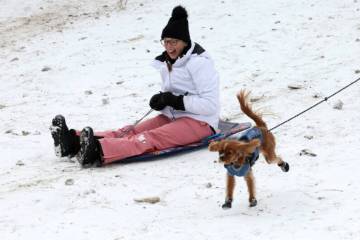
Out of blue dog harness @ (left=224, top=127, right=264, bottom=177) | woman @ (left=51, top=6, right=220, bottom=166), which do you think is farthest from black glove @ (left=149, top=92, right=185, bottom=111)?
blue dog harness @ (left=224, top=127, right=264, bottom=177)

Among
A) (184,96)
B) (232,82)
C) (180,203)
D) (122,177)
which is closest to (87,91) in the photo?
(232,82)

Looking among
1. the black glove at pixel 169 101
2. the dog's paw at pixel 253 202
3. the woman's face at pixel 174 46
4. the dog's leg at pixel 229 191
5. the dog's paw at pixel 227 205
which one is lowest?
the dog's paw at pixel 253 202

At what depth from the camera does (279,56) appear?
817 centimetres

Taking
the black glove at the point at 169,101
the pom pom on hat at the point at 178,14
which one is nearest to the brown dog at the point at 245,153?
the black glove at the point at 169,101

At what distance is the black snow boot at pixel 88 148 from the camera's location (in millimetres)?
5027

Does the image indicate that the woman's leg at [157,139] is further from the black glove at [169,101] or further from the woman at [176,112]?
the black glove at [169,101]

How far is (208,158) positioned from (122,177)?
2.77 feet

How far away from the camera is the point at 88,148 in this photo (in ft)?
16.5

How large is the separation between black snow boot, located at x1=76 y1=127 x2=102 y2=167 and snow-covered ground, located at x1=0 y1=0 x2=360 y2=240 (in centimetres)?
10

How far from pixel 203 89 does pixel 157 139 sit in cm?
63

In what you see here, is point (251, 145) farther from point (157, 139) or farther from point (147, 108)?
point (147, 108)

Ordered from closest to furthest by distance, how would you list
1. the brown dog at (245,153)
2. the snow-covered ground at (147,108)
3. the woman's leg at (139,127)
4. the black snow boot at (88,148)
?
the brown dog at (245,153) → the snow-covered ground at (147,108) → the black snow boot at (88,148) → the woman's leg at (139,127)

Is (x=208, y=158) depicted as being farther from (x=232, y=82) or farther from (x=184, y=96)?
(x=232, y=82)

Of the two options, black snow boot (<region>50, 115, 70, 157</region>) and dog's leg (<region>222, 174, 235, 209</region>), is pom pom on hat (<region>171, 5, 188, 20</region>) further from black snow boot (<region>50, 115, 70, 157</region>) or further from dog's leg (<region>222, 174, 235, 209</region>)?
dog's leg (<region>222, 174, 235, 209</region>)
